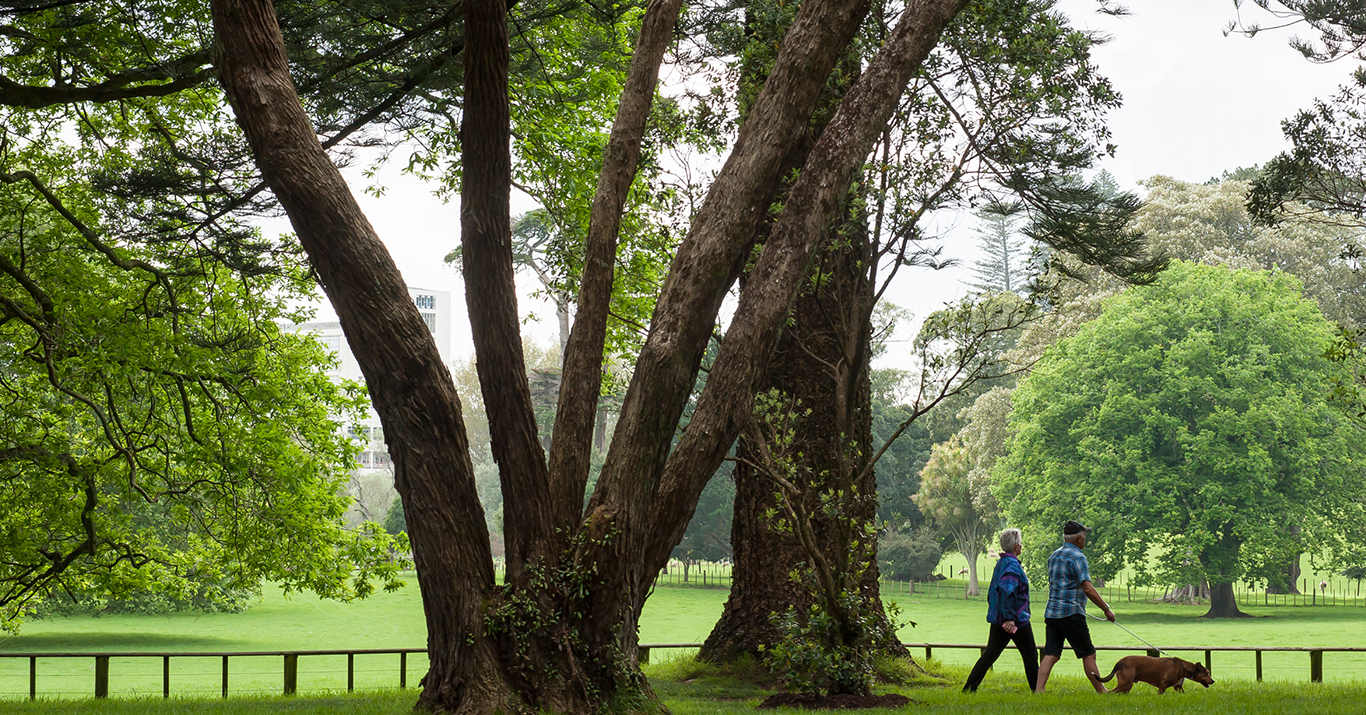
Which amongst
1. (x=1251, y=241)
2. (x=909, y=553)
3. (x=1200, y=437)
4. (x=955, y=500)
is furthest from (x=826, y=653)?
(x=909, y=553)

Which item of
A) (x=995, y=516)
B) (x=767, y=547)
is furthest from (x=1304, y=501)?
(x=767, y=547)

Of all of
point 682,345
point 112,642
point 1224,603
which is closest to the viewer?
point 682,345

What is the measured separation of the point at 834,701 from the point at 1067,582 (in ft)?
7.09

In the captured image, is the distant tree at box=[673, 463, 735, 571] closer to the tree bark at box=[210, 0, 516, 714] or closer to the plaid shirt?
the plaid shirt

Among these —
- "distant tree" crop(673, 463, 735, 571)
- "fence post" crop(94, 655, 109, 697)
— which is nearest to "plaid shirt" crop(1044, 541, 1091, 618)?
"fence post" crop(94, 655, 109, 697)

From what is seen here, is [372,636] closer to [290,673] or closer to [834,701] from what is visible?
[290,673]

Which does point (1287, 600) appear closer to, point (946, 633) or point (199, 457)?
point (946, 633)

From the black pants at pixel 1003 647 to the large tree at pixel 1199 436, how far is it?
66.2 feet

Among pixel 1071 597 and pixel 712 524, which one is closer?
pixel 1071 597

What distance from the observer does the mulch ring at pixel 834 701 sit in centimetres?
812

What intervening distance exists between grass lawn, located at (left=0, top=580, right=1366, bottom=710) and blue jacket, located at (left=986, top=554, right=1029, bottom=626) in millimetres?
15018

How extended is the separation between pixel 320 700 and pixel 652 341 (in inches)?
195

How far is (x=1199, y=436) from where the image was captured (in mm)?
27281

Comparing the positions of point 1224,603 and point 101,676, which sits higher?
point 101,676
